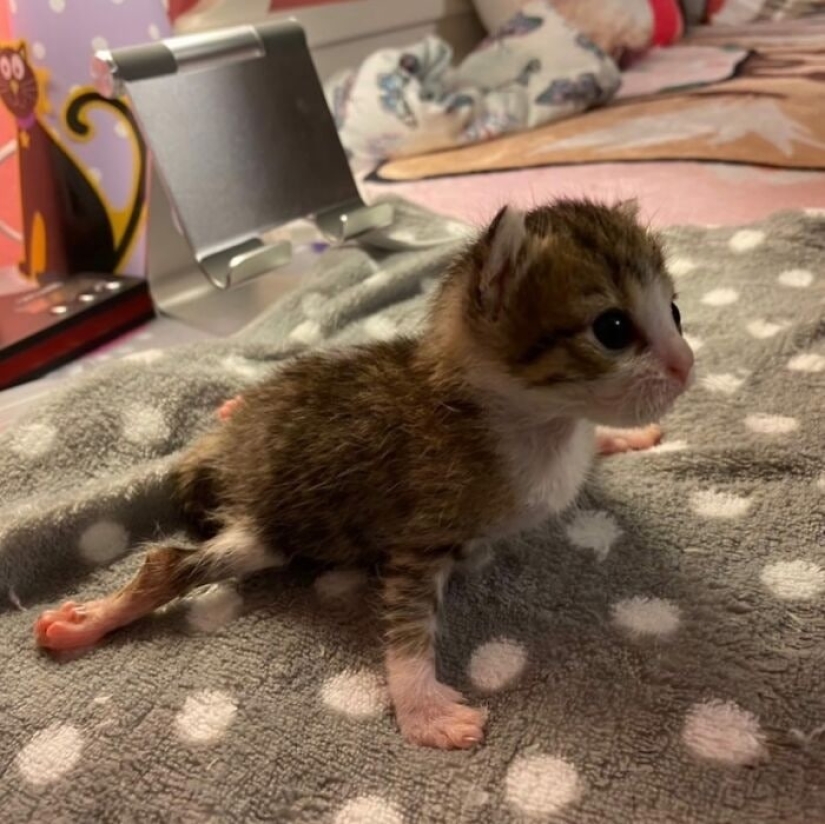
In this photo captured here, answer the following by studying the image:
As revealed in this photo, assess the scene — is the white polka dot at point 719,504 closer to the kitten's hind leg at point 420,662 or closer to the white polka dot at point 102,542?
the kitten's hind leg at point 420,662

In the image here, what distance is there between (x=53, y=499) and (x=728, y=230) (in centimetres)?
108

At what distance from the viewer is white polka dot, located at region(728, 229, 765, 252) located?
1.44 meters

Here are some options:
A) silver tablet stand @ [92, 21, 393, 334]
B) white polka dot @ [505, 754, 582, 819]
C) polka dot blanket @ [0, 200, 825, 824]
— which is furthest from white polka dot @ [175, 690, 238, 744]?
silver tablet stand @ [92, 21, 393, 334]

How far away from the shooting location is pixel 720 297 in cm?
134

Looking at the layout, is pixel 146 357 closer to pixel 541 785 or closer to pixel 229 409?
pixel 229 409

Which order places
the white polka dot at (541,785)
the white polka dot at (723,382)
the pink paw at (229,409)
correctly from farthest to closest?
the white polka dot at (723,382) < the pink paw at (229,409) < the white polka dot at (541,785)

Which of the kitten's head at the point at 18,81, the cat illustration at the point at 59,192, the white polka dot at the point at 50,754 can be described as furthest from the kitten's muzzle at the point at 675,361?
the kitten's head at the point at 18,81

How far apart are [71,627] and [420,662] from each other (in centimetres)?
31

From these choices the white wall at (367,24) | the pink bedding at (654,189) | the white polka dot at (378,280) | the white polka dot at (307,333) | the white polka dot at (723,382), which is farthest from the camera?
the white wall at (367,24)

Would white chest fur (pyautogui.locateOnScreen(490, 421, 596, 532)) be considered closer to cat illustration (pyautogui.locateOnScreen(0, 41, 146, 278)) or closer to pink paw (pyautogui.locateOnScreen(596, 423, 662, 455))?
pink paw (pyautogui.locateOnScreen(596, 423, 662, 455))

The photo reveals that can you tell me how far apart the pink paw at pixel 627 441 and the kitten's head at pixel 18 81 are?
3.43ft

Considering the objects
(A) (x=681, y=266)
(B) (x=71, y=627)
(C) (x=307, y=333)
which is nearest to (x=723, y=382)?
(A) (x=681, y=266)

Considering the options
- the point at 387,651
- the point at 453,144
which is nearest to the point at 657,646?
the point at 387,651

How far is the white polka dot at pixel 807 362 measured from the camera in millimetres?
1130
